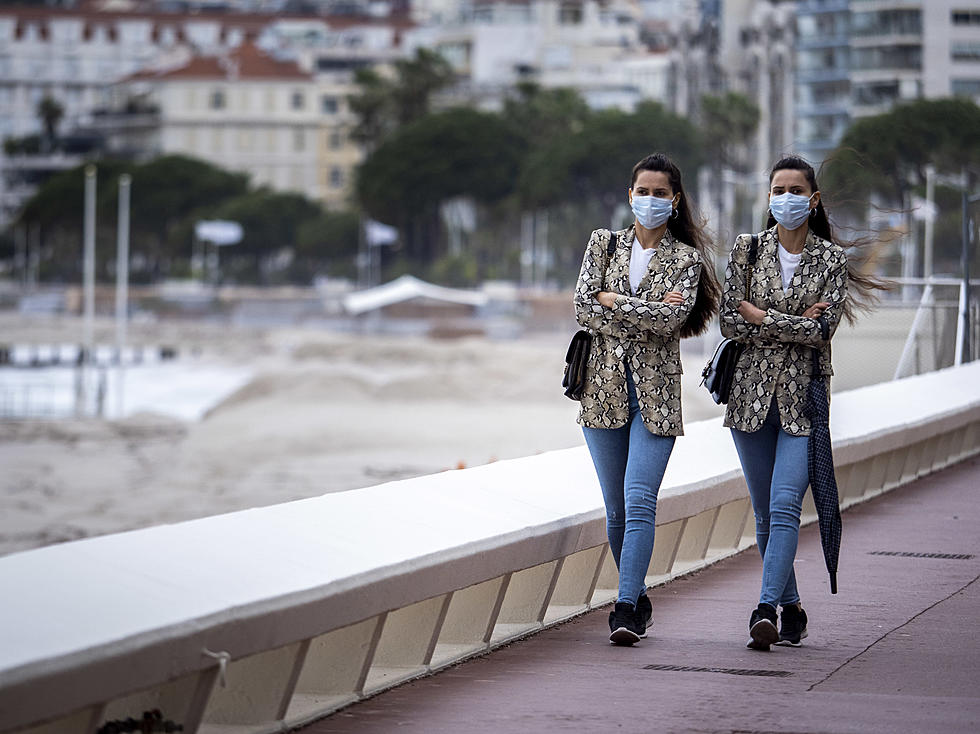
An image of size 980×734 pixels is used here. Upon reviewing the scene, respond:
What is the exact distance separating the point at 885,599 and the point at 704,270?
202 centimetres

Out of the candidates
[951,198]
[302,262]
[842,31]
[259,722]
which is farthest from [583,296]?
[302,262]

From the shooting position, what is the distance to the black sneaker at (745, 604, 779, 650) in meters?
6.77

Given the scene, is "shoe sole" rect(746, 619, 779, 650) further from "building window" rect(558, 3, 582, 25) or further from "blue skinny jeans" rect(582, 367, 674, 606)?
"building window" rect(558, 3, 582, 25)

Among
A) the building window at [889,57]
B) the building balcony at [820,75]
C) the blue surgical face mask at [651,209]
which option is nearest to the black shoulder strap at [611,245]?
the blue surgical face mask at [651,209]

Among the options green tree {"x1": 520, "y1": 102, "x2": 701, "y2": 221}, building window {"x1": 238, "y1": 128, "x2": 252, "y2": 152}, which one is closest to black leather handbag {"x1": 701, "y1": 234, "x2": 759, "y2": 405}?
green tree {"x1": 520, "y1": 102, "x2": 701, "y2": 221}

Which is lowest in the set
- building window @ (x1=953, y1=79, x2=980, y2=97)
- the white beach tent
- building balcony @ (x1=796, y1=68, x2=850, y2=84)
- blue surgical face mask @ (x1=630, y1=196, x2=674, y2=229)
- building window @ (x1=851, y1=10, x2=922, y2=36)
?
the white beach tent

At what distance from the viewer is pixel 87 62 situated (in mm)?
195000

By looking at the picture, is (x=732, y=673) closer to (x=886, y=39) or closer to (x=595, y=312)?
(x=595, y=312)

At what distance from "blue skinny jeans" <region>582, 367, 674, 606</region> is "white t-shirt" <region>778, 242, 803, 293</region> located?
656 mm

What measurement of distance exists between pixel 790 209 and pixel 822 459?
2.91 ft

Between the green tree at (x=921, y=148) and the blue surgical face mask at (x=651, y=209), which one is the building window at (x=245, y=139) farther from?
the blue surgical face mask at (x=651, y=209)

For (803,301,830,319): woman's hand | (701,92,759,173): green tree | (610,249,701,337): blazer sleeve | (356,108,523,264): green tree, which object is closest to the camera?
(610,249,701,337): blazer sleeve

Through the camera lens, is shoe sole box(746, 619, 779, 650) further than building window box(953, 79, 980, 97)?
No

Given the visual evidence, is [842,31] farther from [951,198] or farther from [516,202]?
[951,198]
